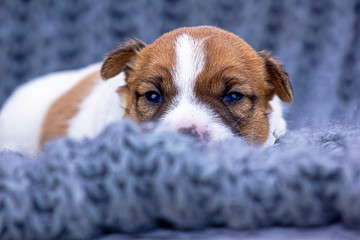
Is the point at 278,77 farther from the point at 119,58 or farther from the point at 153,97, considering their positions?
the point at 119,58

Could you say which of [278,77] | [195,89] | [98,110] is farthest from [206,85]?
[98,110]

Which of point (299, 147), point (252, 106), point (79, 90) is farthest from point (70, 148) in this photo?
point (79, 90)

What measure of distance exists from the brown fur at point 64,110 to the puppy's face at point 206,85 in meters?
0.45

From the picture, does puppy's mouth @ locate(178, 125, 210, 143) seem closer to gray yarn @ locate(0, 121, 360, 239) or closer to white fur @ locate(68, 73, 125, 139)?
gray yarn @ locate(0, 121, 360, 239)

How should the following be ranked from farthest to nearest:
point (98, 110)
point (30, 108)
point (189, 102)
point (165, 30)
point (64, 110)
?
point (165, 30) → point (30, 108) → point (64, 110) → point (98, 110) → point (189, 102)

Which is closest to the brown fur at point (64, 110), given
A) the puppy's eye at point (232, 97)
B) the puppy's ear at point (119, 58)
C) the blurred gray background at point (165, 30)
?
the puppy's ear at point (119, 58)

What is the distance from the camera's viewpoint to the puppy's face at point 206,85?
1411mm

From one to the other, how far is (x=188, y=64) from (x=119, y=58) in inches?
16.3

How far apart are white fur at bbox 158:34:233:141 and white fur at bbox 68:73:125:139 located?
361 millimetres

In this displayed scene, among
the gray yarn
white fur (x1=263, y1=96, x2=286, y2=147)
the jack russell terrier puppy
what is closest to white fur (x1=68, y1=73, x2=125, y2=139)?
the jack russell terrier puppy

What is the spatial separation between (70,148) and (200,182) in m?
0.33

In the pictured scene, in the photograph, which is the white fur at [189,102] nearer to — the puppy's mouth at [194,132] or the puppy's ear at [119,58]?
the puppy's mouth at [194,132]

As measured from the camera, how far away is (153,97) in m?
1.55

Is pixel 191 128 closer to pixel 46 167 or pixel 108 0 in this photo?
pixel 46 167
